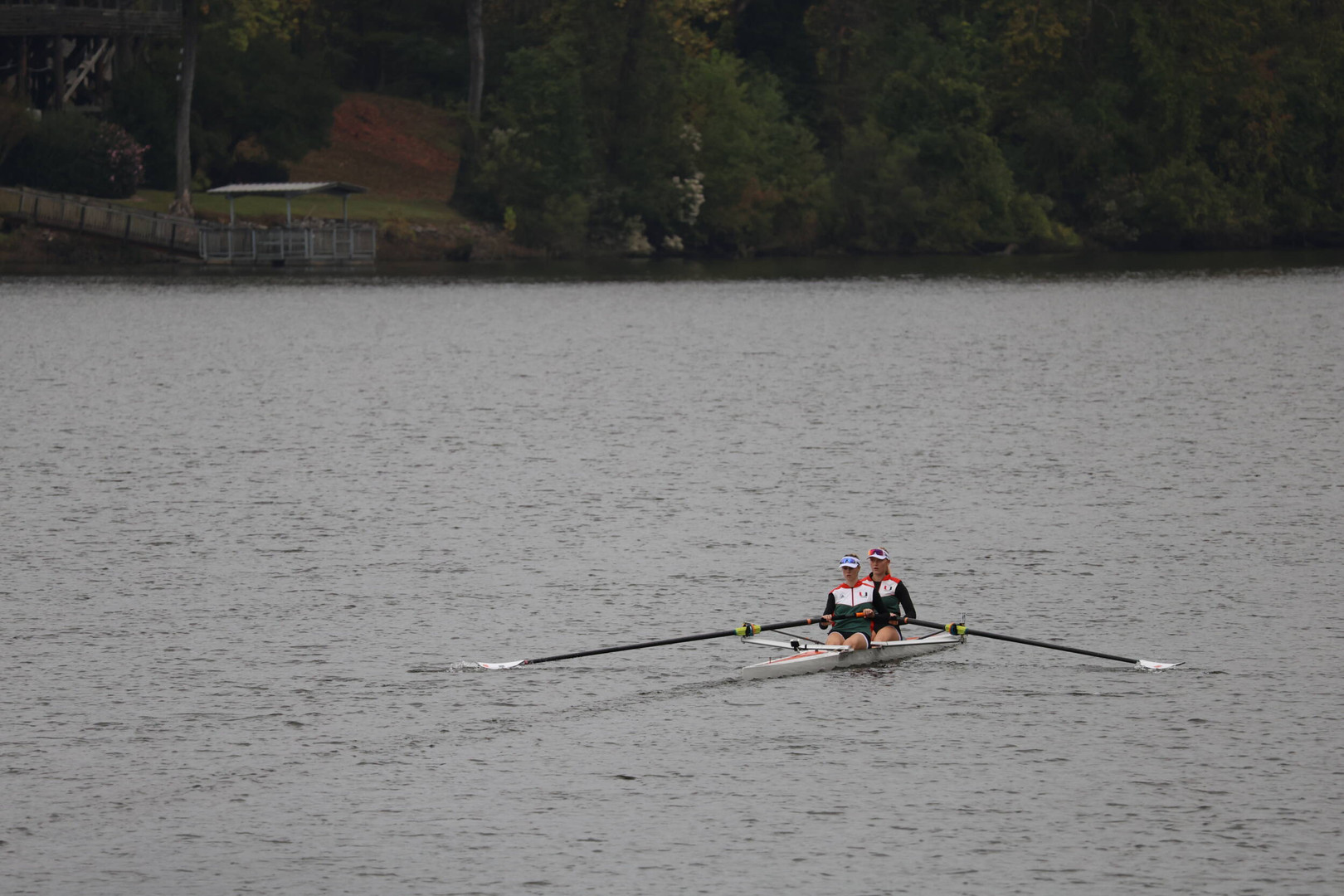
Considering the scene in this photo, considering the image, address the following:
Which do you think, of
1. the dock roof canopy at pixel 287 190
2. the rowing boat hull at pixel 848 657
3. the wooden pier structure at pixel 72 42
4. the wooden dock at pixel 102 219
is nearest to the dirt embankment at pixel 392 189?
the wooden dock at pixel 102 219

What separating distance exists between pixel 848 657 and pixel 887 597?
985 millimetres

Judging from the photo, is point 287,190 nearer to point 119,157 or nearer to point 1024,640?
point 119,157

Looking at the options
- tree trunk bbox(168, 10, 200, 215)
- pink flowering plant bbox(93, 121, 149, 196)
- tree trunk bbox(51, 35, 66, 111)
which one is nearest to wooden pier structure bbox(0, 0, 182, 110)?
tree trunk bbox(51, 35, 66, 111)

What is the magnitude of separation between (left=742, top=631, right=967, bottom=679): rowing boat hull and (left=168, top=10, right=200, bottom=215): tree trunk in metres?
81.4

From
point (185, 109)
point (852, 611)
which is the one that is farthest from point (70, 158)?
point (852, 611)

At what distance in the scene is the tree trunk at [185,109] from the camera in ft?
330

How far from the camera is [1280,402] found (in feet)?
172

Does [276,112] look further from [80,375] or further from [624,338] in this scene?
[80,375]

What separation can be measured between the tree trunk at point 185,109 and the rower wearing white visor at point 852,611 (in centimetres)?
8114

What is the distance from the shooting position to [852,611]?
983 inches

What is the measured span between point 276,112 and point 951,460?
72.6 meters

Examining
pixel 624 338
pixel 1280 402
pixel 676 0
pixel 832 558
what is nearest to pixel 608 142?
pixel 676 0

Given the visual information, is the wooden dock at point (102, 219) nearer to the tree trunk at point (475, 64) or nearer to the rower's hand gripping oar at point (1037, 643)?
the tree trunk at point (475, 64)

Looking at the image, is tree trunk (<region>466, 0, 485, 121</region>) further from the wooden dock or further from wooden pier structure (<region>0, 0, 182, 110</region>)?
the wooden dock
